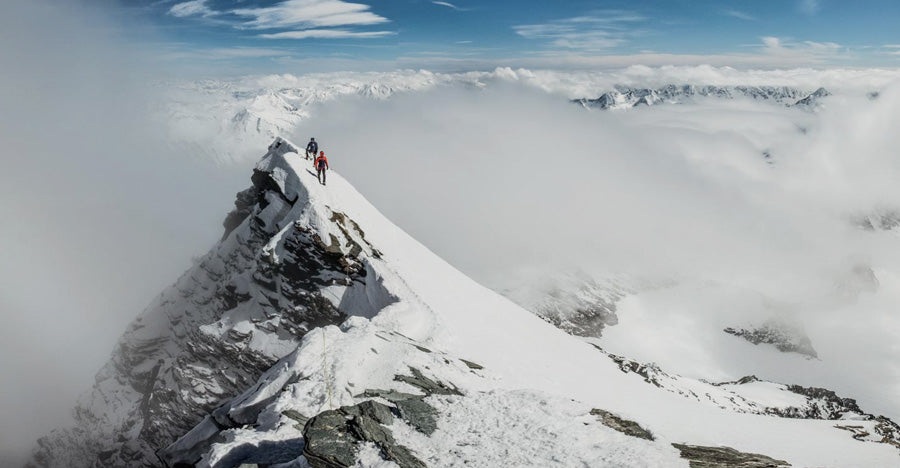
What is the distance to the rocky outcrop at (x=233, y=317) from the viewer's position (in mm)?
42344

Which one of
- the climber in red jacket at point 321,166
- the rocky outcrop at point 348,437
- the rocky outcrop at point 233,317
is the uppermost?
the climber in red jacket at point 321,166

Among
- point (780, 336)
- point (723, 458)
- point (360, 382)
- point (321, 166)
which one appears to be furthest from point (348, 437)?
point (780, 336)

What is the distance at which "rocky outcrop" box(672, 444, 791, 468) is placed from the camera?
16.6 meters

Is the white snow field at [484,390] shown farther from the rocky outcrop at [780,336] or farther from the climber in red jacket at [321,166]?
the rocky outcrop at [780,336]

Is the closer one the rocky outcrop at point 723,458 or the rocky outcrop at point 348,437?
the rocky outcrop at point 348,437

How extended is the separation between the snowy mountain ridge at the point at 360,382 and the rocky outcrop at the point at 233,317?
0.66ft

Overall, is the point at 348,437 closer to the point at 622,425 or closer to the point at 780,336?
the point at 622,425

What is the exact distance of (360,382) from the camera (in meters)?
22.1

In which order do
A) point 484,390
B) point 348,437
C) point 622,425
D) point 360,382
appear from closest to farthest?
1. point 348,437
2. point 622,425
3. point 360,382
4. point 484,390

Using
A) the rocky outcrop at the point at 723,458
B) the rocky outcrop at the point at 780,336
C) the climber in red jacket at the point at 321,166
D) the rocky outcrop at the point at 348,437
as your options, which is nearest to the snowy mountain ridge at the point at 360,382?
the rocky outcrop at the point at 348,437

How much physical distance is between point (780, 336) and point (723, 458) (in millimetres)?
217287

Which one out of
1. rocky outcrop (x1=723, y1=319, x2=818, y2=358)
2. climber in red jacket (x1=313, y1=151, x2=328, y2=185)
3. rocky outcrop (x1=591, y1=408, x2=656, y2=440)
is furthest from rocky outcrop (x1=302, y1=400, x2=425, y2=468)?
rocky outcrop (x1=723, y1=319, x2=818, y2=358)

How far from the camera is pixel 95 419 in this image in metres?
60.0

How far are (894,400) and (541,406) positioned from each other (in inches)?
7908
